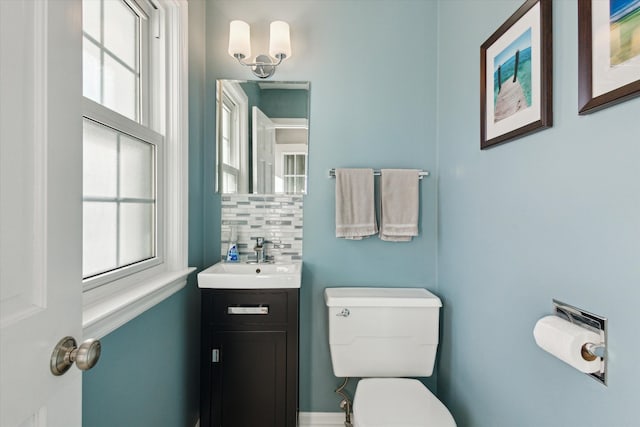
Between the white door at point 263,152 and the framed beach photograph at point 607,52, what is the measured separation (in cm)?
137

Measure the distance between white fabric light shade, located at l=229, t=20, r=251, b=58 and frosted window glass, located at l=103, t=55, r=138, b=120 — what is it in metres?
0.58

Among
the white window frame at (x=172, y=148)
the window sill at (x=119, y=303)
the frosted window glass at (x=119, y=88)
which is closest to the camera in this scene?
the window sill at (x=119, y=303)

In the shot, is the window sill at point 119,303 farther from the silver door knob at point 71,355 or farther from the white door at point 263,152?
the white door at point 263,152

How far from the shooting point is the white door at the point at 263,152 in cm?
183

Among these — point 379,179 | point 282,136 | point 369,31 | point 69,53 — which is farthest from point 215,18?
point 69,53

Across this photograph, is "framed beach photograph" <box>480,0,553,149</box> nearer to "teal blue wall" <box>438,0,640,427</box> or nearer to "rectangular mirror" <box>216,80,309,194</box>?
"teal blue wall" <box>438,0,640,427</box>

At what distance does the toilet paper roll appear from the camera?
2.54ft

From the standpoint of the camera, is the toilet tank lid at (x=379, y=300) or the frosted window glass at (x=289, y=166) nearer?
the toilet tank lid at (x=379, y=300)

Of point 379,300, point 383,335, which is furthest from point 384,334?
point 379,300

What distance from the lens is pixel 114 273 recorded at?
1.09 metres

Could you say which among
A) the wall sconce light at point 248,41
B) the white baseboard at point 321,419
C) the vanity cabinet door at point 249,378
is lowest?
the white baseboard at point 321,419

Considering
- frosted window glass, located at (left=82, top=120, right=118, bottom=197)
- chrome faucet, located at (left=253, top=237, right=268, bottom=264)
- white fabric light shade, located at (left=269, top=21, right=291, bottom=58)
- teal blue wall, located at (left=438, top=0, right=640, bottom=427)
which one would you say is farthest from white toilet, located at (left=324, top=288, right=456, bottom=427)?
white fabric light shade, located at (left=269, top=21, right=291, bottom=58)

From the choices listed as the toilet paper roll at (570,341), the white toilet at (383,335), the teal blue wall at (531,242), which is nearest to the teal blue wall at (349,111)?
the teal blue wall at (531,242)

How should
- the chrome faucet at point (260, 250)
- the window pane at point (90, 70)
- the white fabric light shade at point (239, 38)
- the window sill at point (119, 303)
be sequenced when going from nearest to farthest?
the window sill at point (119, 303) < the window pane at point (90, 70) < the white fabric light shade at point (239, 38) < the chrome faucet at point (260, 250)
